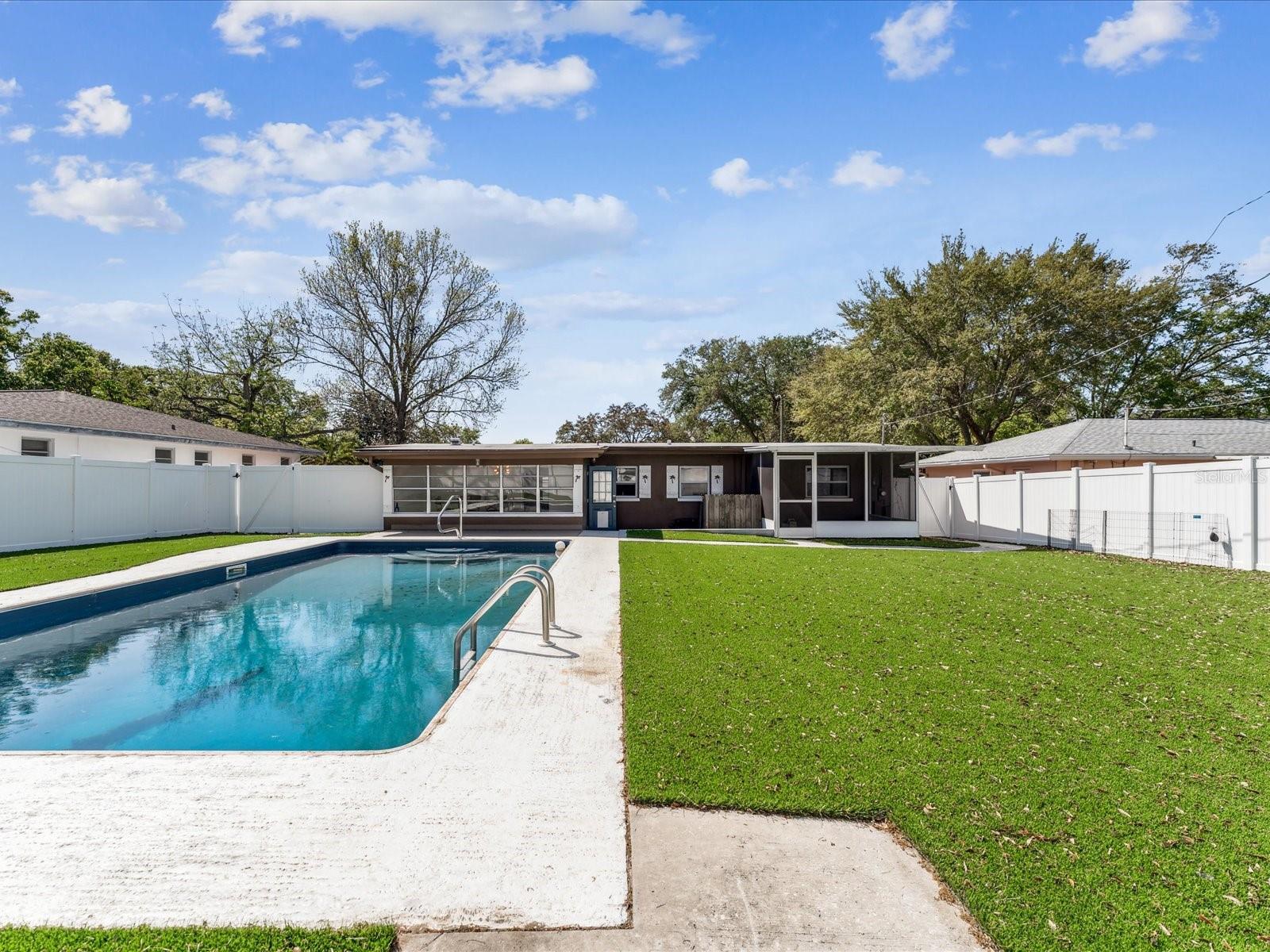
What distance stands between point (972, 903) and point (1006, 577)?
8.43m

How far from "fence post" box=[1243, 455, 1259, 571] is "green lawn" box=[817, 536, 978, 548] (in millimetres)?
5418

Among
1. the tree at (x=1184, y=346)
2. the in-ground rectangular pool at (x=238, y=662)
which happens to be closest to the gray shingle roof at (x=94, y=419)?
the in-ground rectangular pool at (x=238, y=662)

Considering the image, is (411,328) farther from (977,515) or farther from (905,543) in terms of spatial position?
(977,515)

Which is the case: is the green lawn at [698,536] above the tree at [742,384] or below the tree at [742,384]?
below

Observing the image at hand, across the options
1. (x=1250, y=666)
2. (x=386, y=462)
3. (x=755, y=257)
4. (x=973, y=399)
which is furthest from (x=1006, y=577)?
(x=973, y=399)

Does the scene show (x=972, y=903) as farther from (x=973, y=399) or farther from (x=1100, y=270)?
(x=1100, y=270)

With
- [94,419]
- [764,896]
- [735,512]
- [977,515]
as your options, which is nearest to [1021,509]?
[977,515]

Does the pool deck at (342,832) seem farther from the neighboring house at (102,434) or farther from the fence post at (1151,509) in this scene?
the neighboring house at (102,434)

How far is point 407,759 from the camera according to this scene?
12.0 feet

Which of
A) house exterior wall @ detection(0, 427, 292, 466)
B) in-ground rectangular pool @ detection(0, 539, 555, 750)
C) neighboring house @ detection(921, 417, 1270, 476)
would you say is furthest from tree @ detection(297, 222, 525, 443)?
neighboring house @ detection(921, 417, 1270, 476)

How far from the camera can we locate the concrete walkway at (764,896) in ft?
7.17

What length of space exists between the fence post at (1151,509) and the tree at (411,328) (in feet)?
74.0

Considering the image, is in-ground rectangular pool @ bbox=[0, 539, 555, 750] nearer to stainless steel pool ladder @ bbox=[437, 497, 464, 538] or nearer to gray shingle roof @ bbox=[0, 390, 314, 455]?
stainless steel pool ladder @ bbox=[437, 497, 464, 538]

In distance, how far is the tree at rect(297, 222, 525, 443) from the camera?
24812 millimetres
